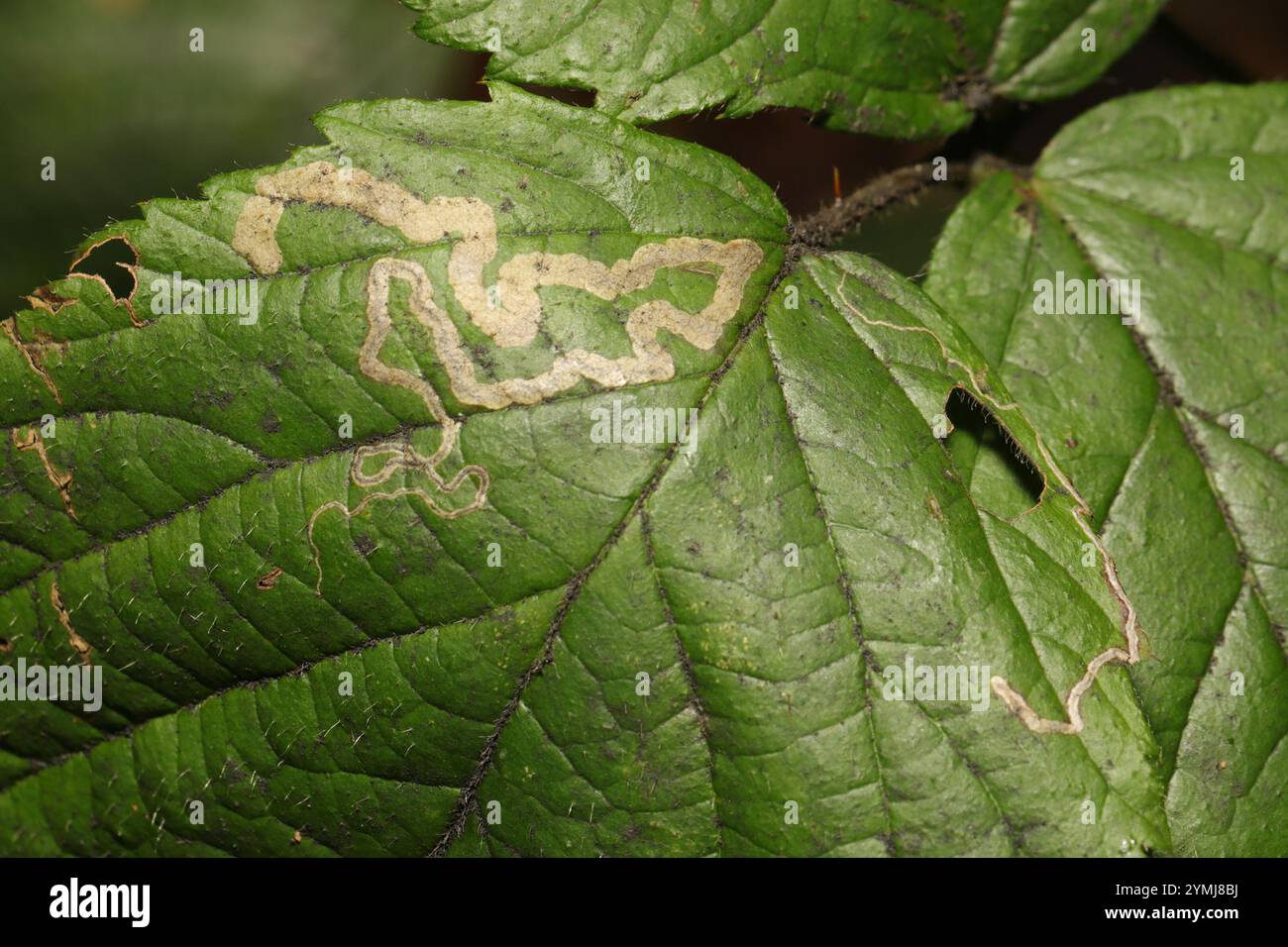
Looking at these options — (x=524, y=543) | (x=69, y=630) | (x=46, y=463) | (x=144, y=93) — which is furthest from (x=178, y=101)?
(x=524, y=543)

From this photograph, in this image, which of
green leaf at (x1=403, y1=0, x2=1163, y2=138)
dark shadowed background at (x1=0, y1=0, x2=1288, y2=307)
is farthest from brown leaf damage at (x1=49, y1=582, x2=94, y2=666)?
dark shadowed background at (x1=0, y1=0, x2=1288, y2=307)

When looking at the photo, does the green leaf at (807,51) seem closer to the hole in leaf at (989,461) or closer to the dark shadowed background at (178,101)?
the hole in leaf at (989,461)

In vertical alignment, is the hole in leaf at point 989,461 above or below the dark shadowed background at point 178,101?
below

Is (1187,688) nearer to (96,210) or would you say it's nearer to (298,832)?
(298,832)

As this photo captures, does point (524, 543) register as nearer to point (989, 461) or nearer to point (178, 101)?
point (989, 461)

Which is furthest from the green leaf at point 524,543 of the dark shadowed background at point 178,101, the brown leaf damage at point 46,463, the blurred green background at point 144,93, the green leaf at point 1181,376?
the blurred green background at point 144,93

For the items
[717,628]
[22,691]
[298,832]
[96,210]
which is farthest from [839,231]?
[96,210]
